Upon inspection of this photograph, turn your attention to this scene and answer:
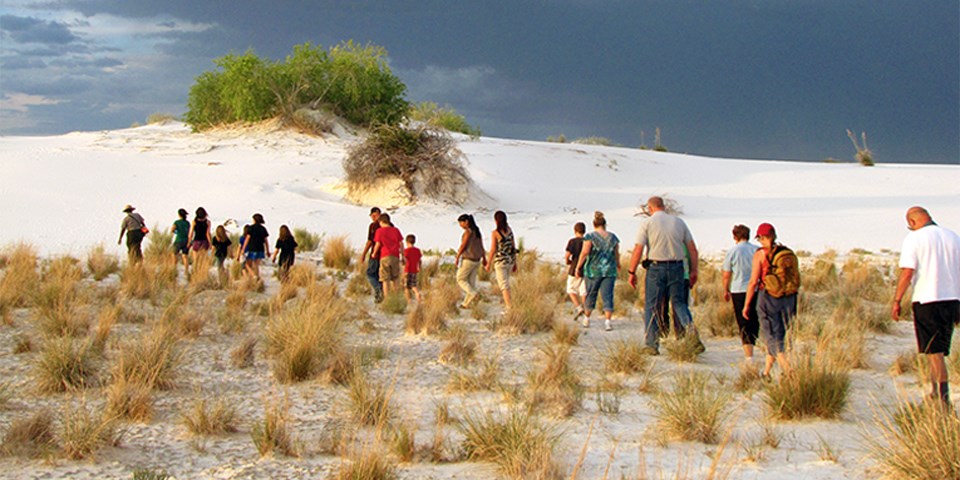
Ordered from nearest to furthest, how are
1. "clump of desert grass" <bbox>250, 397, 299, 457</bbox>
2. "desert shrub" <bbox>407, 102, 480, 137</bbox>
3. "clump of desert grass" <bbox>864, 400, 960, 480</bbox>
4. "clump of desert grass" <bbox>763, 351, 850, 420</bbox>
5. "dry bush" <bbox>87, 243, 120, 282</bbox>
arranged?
"clump of desert grass" <bbox>864, 400, 960, 480</bbox> → "clump of desert grass" <bbox>250, 397, 299, 457</bbox> → "clump of desert grass" <bbox>763, 351, 850, 420</bbox> → "dry bush" <bbox>87, 243, 120, 282</bbox> → "desert shrub" <bbox>407, 102, 480, 137</bbox>

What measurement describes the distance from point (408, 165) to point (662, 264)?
68.9ft

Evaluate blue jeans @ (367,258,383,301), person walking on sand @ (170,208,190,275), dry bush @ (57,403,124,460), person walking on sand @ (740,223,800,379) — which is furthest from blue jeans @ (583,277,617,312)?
person walking on sand @ (170,208,190,275)

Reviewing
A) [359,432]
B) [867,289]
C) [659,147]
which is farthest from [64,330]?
[659,147]

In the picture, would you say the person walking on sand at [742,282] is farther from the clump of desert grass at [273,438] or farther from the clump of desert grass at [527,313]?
the clump of desert grass at [273,438]

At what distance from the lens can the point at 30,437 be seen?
19.4 ft

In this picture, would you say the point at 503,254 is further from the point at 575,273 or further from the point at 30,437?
the point at 30,437

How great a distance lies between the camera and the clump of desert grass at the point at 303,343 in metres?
8.21

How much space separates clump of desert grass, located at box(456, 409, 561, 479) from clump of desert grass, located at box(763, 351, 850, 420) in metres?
A: 2.09

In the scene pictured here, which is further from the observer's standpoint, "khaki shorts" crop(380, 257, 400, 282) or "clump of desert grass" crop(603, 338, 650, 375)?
"khaki shorts" crop(380, 257, 400, 282)

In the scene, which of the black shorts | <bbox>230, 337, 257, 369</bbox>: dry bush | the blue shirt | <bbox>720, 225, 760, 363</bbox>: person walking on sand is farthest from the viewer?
<bbox>230, 337, 257, 369</bbox>: dry bush

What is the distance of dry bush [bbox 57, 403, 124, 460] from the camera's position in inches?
222

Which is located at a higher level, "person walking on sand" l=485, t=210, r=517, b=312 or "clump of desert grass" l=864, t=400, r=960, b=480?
"person walking on sand" l=485, t=210, r=517, b=312

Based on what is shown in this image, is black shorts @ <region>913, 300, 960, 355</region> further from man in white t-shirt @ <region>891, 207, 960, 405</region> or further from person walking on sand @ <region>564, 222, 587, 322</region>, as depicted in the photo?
person walking on sand @ <region>564, 222, 587, 322</region>

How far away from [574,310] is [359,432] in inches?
283
